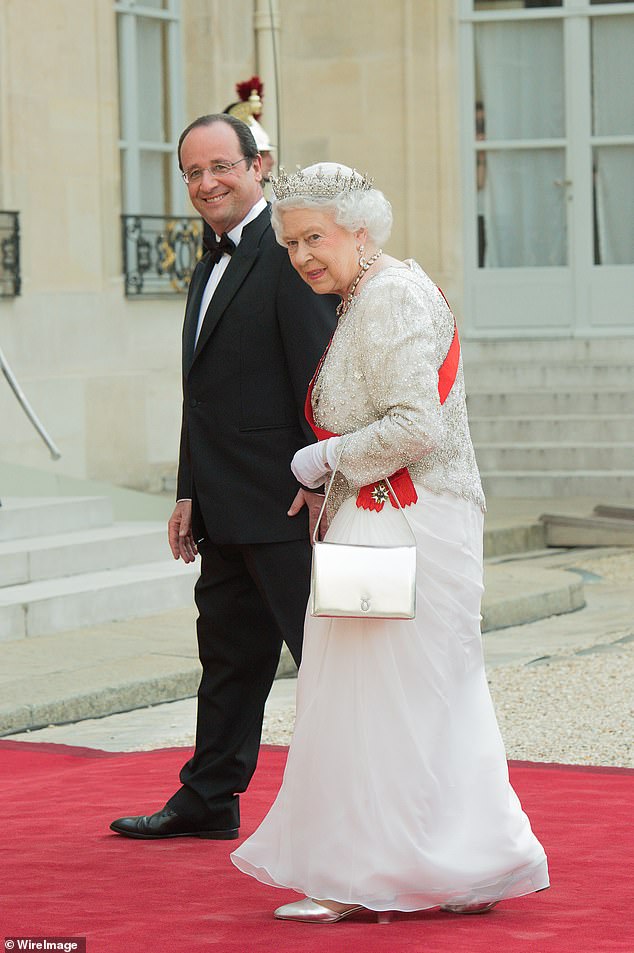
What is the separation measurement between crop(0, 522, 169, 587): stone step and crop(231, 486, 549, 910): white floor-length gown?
4.60m

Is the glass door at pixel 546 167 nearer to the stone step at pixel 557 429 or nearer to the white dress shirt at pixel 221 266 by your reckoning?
the stone step at pixel 557 429

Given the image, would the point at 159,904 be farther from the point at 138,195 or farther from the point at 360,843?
the point at 138,195

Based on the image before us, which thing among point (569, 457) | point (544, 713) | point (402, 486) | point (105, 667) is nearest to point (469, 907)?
point (402, 486)

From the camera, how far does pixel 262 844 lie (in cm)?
340

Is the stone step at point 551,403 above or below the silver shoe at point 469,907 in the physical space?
above

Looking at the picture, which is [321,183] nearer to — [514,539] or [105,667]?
[105,667]

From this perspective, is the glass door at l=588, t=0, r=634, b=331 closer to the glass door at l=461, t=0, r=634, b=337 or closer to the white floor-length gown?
the glass door at l=461, t=0, r=634, b=337

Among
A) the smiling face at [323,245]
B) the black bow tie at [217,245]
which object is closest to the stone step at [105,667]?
the black bow tie at [217,245]

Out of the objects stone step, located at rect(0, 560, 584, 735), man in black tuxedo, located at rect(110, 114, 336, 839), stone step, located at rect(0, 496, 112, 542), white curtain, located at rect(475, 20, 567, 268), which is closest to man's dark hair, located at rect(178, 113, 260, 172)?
man in black tuxedo, located at rect(110, 114, 336, 839)

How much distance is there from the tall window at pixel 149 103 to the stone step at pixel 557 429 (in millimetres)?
2644

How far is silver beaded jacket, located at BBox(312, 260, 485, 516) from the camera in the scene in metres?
3.26

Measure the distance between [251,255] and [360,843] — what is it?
133 cm

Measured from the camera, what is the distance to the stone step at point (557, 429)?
1252 cm

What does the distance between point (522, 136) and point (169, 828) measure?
1061 cm
